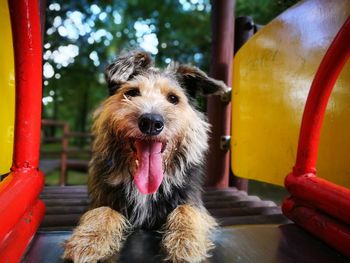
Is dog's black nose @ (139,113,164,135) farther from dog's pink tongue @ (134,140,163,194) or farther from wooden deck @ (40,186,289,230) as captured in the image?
wooden deck @ (40,186,289,230)

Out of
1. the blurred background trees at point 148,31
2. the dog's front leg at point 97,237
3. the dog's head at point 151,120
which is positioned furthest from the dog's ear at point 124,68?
the blurred background trees at point 148,31

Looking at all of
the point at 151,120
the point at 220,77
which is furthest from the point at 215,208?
the point at 220,77

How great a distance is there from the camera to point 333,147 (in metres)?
2.27

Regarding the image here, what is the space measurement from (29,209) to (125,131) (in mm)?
662

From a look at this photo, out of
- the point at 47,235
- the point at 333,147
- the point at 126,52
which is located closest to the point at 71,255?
the point at 47,235

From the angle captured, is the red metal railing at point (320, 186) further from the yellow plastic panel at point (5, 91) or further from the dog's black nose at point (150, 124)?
the yellow plastic panel at point (5, 91)

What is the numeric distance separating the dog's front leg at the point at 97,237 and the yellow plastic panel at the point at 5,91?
1.98ft

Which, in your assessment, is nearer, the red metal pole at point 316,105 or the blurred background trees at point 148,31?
the red metal pole at point 316,105

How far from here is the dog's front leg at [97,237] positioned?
158 centimetres

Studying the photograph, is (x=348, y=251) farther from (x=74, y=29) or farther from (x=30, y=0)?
(x=74, y=29)

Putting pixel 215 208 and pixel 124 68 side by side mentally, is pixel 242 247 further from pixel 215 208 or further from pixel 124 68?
pixel 124 68

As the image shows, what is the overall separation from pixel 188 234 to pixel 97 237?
458 mm

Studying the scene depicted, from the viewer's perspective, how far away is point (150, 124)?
1.95 m

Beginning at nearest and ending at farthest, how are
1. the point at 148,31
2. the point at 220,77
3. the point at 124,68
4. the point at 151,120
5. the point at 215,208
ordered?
the point at 151,120
the point at 124,68
the point at 215,208
the point at 220,77
the point at 148,31
